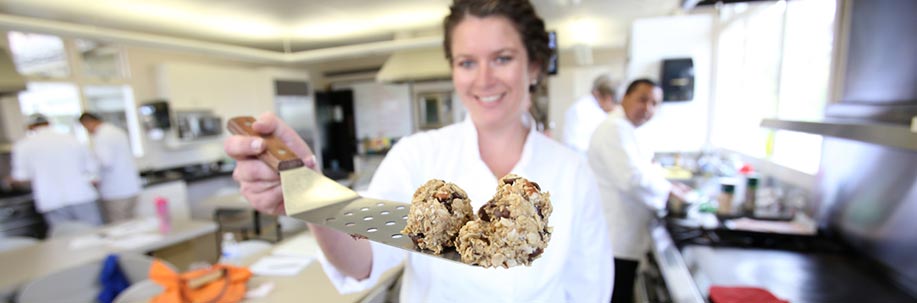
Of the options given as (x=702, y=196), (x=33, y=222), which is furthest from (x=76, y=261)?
(x=702, y=196)

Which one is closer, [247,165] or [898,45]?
[247,165]

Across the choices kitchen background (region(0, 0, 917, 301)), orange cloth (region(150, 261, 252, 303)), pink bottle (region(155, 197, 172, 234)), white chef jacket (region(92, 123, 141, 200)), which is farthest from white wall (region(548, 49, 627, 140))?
white chef jacket (region(92, 123, 141, 200))

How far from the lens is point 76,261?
5.38 ft

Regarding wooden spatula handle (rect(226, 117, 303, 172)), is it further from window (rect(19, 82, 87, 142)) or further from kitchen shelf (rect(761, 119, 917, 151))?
window (rect(19, 82, 87, 142))

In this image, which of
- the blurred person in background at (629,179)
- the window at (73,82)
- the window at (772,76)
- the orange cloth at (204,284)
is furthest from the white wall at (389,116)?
the window at (73,82)

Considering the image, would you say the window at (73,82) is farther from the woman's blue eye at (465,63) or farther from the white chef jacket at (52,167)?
the woman's blue eye at (465,63)

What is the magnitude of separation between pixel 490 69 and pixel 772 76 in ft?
6.91

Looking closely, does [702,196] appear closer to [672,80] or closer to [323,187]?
[672,80]

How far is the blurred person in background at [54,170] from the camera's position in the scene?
8.16 ft

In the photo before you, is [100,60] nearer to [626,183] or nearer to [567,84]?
[567,84]

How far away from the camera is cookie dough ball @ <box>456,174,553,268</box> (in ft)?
0.92

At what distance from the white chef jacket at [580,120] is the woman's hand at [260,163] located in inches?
59.4

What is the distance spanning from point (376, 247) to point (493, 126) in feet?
1.00

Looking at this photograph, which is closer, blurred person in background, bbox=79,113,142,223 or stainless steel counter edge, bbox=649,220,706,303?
stainless steel counter edge, bbox=649,220,706,303
